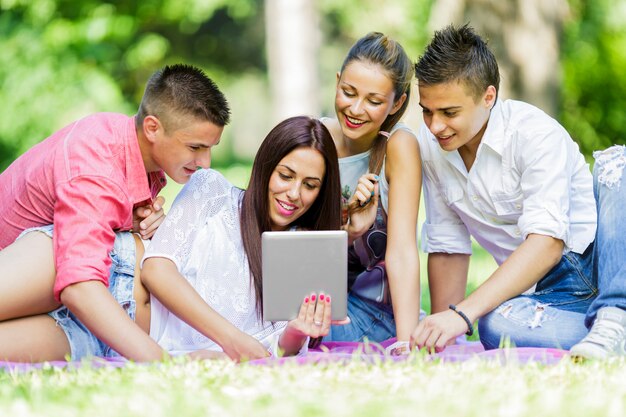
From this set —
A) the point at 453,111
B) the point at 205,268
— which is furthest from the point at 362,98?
the point at 205,268

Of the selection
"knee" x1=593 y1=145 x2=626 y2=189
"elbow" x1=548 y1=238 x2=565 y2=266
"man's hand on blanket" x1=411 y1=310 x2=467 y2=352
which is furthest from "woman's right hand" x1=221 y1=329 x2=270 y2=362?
"knee" x1=593 y1=145 x2=626 y2=189

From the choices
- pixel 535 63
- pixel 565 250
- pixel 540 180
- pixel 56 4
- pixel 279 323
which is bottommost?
pixel 279 323

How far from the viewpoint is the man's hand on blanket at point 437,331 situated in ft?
12.4

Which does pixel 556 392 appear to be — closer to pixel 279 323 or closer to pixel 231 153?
pixel 279 323

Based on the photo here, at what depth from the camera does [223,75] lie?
25.8m

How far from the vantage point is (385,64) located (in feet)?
14.3

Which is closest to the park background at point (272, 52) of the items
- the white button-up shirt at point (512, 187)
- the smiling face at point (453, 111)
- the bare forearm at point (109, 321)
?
the white button-up shirt at point (512, 187)

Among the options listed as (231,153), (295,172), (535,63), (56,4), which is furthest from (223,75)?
(295,172)

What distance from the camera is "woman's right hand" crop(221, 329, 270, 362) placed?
3758 mm

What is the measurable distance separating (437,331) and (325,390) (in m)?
1.08

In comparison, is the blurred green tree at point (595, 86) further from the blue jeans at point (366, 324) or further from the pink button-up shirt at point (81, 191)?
the pink button-up shirt at point (81, 191)

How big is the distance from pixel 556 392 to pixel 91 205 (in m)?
2.04

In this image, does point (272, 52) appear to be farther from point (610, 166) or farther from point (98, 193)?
point (98, 193)

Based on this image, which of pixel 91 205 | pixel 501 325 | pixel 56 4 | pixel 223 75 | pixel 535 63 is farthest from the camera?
pixel 223 75
